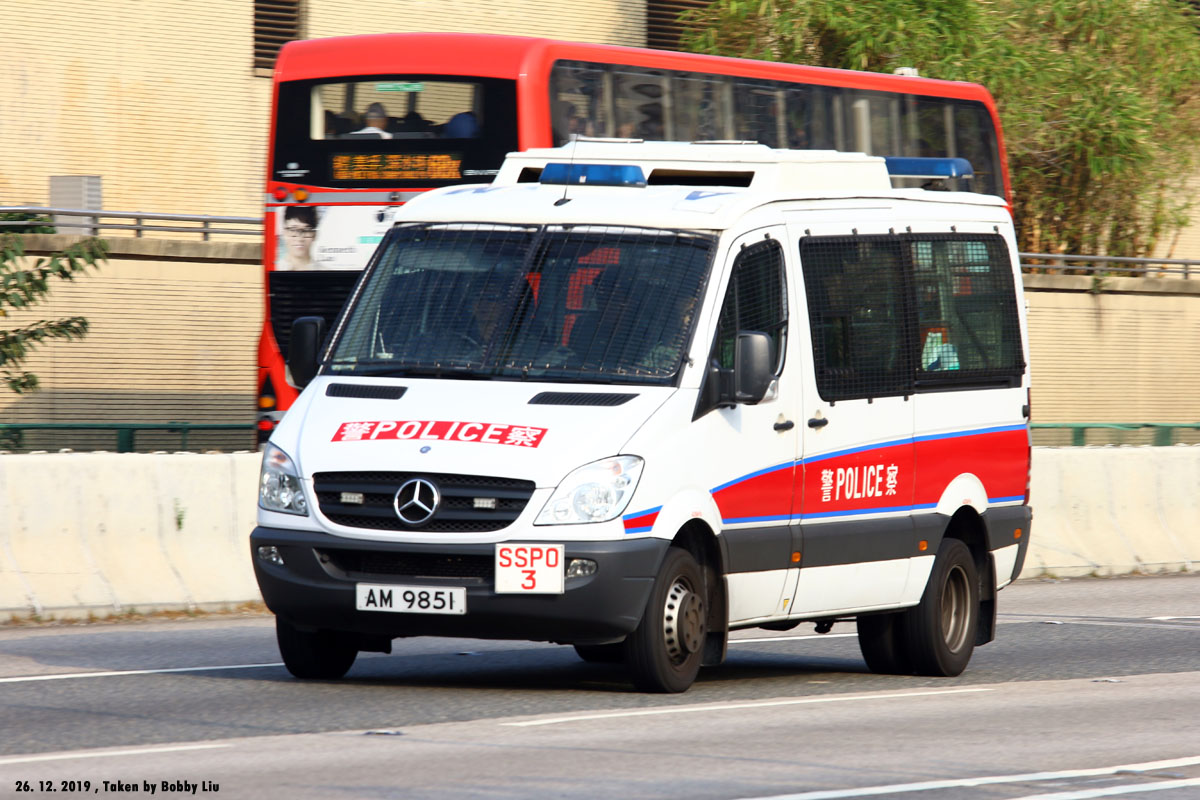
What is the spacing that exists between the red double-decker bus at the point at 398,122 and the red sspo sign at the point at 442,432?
839cm

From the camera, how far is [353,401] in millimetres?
9570

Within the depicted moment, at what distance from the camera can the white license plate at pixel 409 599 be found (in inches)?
356

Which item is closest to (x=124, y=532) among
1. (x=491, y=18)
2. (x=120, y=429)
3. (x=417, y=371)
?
(x=120, y=429)

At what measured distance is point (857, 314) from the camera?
10.8m

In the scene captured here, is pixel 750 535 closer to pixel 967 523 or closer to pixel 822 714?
pixel 822 714

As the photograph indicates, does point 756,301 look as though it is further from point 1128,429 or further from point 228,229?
point 228,229

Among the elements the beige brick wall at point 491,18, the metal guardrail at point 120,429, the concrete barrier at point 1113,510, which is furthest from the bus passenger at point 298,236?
the beige brick wall at point 491,18

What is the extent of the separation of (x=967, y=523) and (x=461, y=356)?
3.52 meters

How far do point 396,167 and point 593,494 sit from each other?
9.34 meters

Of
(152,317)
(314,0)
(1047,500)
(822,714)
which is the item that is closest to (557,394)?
(822,714)

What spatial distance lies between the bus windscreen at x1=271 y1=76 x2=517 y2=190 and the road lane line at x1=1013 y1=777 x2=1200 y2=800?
10755 mm

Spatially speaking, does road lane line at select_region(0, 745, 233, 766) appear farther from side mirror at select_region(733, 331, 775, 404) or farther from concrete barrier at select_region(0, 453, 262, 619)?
concrete barrier at select_region(0, 453, 262, 619)

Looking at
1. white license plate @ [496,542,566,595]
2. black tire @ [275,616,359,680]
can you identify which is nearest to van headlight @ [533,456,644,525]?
white license plate @ [496,542,566,595]

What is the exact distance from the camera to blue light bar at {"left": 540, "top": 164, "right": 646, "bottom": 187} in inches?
417
